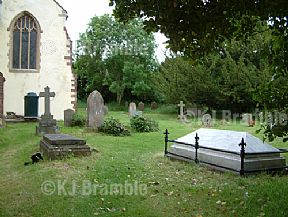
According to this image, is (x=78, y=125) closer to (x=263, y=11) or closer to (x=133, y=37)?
(x=263, y=11)

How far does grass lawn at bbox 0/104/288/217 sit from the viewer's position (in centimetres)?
575

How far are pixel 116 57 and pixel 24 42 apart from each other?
71.9ft

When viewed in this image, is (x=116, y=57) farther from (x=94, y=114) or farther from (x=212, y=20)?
(x=212, y=20)

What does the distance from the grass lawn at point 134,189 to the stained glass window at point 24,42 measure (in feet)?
47.6

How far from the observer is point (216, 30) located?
5.28 m

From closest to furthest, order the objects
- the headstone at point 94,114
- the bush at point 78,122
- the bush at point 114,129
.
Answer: the bush at point 114,129
the headstone at point 94,114
the bush at point 78,122

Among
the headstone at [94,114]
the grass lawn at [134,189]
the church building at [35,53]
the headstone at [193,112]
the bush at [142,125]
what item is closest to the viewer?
the grass lawn at [134,189]

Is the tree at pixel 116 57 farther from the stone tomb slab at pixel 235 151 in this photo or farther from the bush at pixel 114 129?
the stone tomb slab at pixel 235 151

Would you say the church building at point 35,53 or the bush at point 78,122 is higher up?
the church building at point 35,53

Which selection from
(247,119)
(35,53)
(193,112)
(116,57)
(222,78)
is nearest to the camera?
(247,119)

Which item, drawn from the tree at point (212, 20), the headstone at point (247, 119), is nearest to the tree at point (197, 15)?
the tree at point (212, 20)

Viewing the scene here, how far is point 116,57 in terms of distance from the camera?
45500 mm

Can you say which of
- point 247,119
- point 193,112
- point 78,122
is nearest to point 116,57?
point 193,112

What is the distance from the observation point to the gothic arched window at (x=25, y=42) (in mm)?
23953
